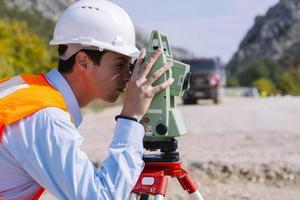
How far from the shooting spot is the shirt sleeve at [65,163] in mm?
1702

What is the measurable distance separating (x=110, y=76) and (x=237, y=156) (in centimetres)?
657

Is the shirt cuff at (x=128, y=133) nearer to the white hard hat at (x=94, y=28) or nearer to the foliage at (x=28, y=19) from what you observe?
the white hard hat at (x=94, y=28)

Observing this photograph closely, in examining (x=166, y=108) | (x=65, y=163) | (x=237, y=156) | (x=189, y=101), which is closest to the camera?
(x=65, y=163)

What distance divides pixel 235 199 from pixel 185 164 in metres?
1.49

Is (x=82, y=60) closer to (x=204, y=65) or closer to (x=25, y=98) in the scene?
(x=25, y=98)

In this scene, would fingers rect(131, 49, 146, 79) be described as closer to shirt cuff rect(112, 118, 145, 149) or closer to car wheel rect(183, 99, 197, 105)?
shirt cuff rect(112, 118, 145, 149)

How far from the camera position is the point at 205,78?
22.7m

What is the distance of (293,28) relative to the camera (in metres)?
114

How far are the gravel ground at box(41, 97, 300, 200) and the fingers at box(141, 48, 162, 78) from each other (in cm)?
393

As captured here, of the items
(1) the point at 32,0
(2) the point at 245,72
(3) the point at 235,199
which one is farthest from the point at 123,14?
(1) the point at 32,0

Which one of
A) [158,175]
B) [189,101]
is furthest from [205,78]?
[158,175]

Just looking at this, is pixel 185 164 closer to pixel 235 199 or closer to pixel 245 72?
pixel 235 199

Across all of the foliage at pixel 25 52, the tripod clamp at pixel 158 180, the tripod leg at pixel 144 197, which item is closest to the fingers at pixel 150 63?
the tripod clamp at pixel 158 180

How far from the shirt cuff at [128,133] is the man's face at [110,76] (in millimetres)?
184
